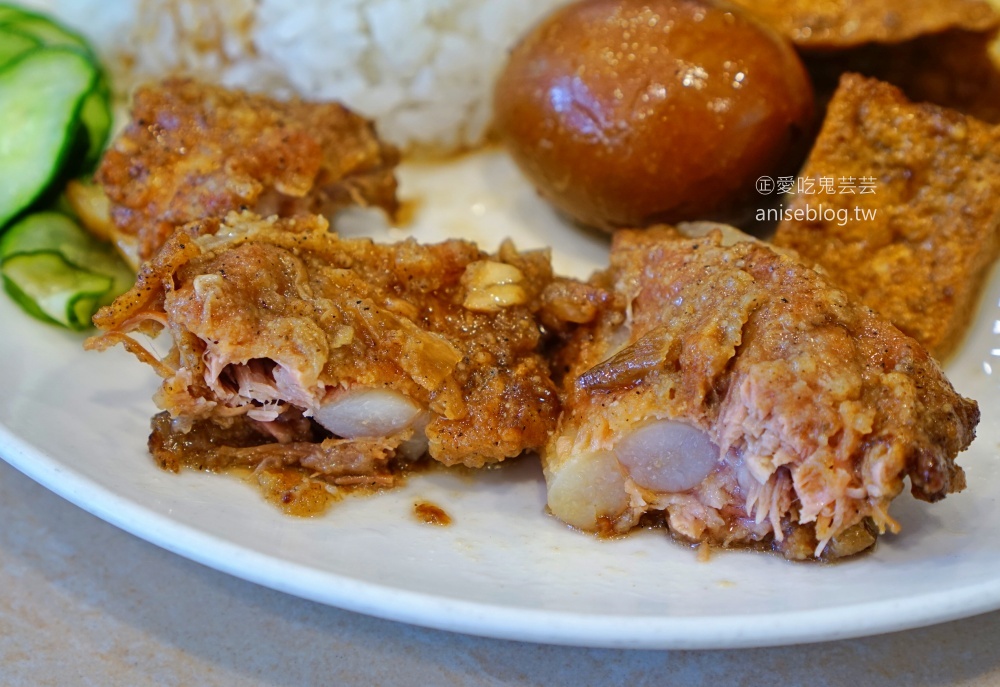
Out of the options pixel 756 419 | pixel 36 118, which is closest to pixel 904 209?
pixel 756 419

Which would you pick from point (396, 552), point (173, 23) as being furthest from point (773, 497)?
point (173, 23)

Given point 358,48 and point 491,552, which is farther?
point 358,48

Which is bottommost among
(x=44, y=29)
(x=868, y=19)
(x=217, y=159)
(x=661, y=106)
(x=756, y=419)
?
(x=44, y=29)

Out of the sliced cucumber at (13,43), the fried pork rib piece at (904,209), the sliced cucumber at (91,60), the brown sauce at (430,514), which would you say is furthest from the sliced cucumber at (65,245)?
the fried pork rib piece at (904,209)

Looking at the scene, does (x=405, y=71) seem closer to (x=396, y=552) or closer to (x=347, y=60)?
(x=347, y=60)

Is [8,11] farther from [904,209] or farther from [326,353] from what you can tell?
[904,209]

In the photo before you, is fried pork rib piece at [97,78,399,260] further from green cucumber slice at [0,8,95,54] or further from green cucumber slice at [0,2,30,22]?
green cucumber slice at [0,2,30,22]

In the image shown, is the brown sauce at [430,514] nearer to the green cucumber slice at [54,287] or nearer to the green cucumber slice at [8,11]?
the green cucumber slice at [54,287]

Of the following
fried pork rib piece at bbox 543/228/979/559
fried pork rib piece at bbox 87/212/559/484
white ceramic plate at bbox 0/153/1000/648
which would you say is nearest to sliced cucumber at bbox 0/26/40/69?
white ceramic plate at bbox 0/153/1000/648
